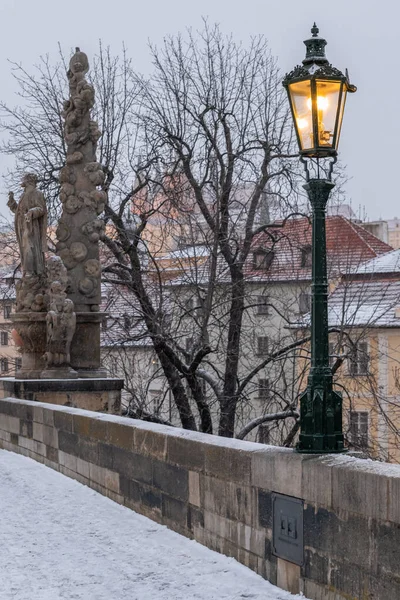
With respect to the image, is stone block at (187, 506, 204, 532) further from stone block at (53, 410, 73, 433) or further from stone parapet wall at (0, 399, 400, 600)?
stone block at (53, 410, 73, 433)

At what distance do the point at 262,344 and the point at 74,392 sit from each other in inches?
548

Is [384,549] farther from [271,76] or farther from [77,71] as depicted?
[271,76]

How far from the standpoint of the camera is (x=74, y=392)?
16750mm

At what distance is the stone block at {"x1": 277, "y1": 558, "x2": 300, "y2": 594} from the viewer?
629 centimetres

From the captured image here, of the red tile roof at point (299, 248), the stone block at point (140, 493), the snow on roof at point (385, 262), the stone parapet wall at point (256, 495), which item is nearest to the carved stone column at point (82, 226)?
the stone parapet wall at point (256, 495)

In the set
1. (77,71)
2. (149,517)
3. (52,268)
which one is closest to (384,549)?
(149,517)

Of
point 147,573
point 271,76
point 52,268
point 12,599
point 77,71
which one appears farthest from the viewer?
point 271,76

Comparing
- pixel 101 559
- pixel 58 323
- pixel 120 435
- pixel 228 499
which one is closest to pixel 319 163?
pixel 228 499

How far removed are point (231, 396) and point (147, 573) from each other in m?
15.5

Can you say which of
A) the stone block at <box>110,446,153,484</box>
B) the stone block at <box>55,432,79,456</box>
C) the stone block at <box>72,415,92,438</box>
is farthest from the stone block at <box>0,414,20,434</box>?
the stone block at <box>110,446,153,484</box>

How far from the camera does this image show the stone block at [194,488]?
785cm

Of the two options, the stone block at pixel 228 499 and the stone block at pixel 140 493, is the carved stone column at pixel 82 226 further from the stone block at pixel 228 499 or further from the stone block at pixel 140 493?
the stone block at pixel 228 499

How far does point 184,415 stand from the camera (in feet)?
75.0

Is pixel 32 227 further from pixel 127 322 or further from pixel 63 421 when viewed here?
pixel 127 322
